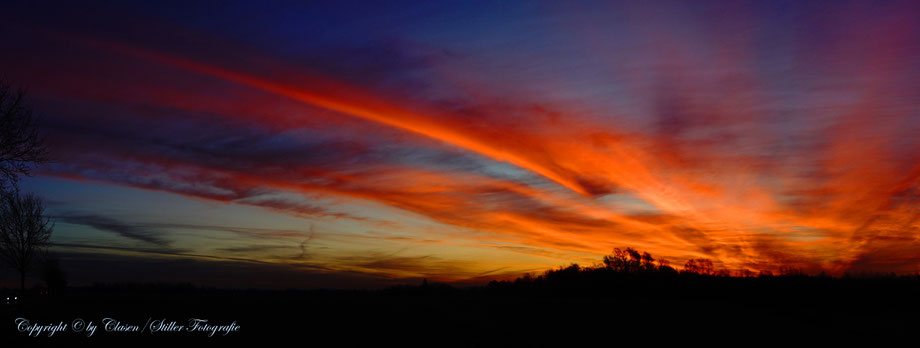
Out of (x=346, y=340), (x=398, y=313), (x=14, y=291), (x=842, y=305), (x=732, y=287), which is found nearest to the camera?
(x=346, y=340)

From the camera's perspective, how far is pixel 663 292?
36.6 meters

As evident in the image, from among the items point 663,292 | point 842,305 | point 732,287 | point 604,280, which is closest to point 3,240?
point 604,280

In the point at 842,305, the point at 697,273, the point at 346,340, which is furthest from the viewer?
the point at 697,273

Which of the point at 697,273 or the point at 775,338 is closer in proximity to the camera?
the point at 775,338

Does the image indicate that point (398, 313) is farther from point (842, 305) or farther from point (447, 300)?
point (842, 305)

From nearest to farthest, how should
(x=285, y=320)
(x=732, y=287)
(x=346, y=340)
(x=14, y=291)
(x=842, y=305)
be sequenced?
(x=346, y=340), (x=285, y=320), (x=842, y=305), (x=732, y=287), (x=14, y=291)

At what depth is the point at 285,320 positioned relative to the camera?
2341cm

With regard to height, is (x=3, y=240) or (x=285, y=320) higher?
(x=3, y=240)

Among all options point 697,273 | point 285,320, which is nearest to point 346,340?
point 285,320

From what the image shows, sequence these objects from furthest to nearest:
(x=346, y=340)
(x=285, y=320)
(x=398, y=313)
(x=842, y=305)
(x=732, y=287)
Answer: (x=732, y=287) → (x=842, y=305) → (x=398, y=313) → (x=285, y=320) → (x=346, y=340)

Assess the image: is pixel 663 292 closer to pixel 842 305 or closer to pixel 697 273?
pixel 697 273

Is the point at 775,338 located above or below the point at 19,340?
above

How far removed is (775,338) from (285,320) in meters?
19.2

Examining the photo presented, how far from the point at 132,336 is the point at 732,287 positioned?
32.6 metres
